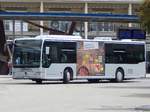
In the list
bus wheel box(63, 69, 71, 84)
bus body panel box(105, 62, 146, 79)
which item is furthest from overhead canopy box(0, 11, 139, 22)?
bus wheel box(63, 69, 71, 84)

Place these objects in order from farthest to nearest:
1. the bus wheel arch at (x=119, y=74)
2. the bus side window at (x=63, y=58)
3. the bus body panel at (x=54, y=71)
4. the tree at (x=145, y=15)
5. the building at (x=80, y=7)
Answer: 1. the building at (x=80, y=7)
2. the bus wheel arch at (x=119, y=74)
3. the bus side window at (x=63, y=58)
4. the bus body panel at (x=54, y=71)
5. the tree at (x=145, y=15)

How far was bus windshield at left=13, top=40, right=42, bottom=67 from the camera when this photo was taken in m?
37.4

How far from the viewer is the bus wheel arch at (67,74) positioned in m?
38.4

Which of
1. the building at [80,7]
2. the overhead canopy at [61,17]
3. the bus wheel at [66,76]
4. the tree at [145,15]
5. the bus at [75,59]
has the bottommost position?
the bus wheel at [66,76]

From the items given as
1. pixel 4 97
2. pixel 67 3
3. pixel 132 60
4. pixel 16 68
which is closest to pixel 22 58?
pixel 16 68

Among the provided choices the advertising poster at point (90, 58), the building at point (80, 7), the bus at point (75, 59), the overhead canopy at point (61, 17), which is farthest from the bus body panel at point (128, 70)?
the building at point (80, 7)

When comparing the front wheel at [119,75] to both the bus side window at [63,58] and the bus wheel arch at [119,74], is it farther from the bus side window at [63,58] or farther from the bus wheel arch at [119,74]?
the bus side window at [63,58]

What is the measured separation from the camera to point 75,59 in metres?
39.1

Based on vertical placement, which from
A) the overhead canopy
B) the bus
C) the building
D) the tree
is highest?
the building

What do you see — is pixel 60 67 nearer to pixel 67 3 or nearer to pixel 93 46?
pixel 93 46

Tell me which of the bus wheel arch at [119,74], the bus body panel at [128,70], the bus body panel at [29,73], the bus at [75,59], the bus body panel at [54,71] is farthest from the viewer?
the bus wheel arch at [119,74]

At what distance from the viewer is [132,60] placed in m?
42.3

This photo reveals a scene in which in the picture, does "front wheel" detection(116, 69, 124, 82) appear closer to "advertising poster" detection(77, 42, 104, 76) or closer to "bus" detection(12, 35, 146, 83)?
"bus" detection(12, 35, 146, 83)

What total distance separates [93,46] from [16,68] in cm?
557
